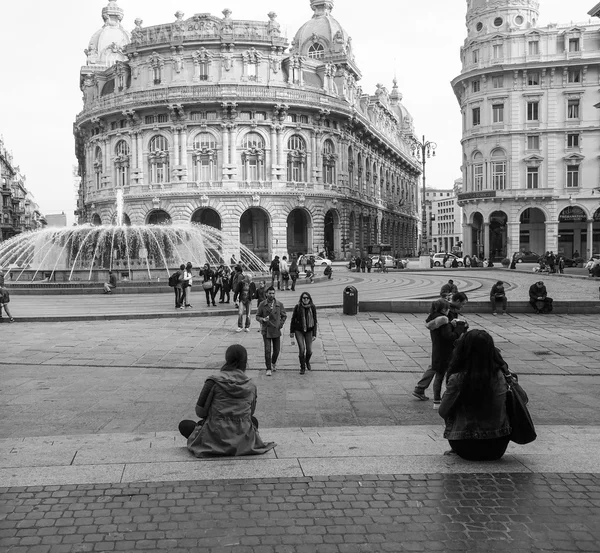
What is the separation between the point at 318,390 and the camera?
10.5 m

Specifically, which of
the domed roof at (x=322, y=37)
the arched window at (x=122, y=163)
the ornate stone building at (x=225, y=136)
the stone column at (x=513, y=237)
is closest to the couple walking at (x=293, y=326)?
the ornate stone building at (x=225, y=136)

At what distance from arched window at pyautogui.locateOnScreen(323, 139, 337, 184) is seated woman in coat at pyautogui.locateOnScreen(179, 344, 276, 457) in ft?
193

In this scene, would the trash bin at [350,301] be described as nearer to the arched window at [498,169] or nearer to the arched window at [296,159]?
the arched window at [498,169]

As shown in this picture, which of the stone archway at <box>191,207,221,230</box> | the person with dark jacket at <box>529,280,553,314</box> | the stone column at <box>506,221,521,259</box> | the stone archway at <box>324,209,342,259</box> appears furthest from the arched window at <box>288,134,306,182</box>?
the person with dark jacket at <box>529,280,553,314</box>

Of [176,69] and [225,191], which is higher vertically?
[176,69]

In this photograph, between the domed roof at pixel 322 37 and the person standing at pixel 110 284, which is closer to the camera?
the person standing at pixel 110 284

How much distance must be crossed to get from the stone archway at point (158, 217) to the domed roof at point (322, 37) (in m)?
24.9

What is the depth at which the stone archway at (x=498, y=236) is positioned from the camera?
59.9 metres

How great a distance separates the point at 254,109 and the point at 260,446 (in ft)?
184

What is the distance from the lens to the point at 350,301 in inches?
795

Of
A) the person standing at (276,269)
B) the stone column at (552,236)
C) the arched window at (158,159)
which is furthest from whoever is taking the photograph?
the arched window at (158,159)

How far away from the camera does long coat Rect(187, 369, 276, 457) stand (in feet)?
22.1

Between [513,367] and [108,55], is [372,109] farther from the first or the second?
[513,367]

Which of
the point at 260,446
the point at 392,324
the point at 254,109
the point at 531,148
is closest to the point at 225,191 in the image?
the point at 254,109
